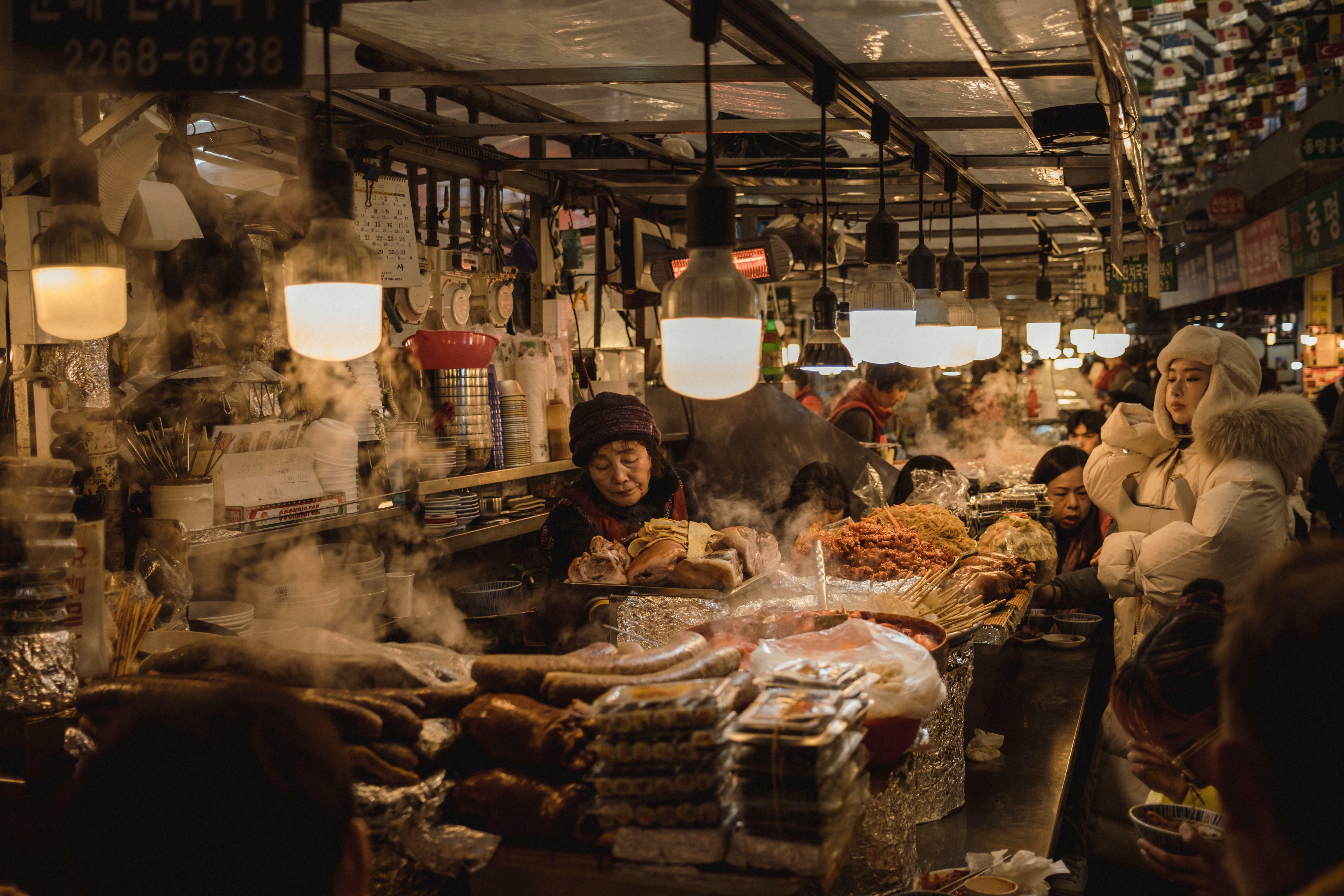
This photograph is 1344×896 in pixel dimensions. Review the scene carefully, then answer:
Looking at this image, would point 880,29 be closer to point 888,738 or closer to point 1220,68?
point 888,738

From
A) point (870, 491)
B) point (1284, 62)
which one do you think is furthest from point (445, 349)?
point (1284, 62)

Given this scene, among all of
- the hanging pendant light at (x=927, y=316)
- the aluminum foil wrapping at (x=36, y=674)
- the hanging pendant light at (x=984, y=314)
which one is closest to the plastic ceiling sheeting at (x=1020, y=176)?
the hanging pendant light at (x=984, y=314)

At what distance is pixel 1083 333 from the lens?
1058cm

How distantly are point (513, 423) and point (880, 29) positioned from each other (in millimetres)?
3204

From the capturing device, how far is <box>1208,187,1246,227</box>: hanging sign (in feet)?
47.8

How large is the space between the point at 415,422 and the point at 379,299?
9.02 ft

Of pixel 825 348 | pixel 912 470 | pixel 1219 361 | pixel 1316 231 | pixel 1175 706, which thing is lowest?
pixel 1175 706

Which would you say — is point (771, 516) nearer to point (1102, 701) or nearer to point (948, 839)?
point (1102, 701)

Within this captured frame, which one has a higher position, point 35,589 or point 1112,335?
point 1112,335

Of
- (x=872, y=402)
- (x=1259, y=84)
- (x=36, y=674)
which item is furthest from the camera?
(x=1259, y=84)

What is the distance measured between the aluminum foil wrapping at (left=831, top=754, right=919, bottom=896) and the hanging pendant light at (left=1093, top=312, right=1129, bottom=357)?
8.38m

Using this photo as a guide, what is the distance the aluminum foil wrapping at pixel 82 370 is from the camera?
10.0 feet

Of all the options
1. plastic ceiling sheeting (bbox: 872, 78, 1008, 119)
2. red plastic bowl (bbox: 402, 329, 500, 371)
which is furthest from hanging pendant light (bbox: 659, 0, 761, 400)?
red plastic bowl (bbox: 402, 329, 500, 371)

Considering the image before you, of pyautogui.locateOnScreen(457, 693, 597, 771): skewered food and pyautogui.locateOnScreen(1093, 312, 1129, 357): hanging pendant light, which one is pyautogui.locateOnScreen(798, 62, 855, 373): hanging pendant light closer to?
pyautogui.locateOnScreen(457, 693, 597, 771): skewered food
